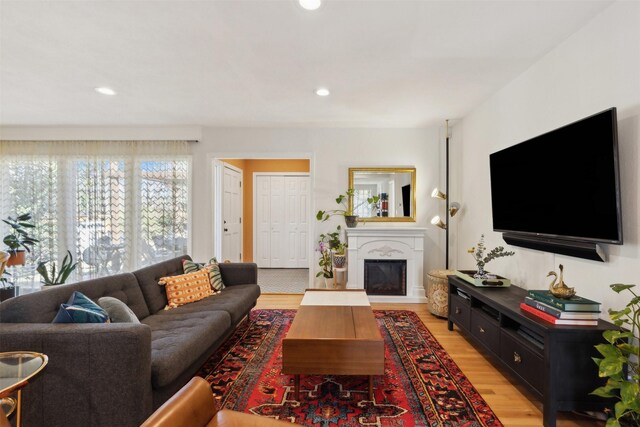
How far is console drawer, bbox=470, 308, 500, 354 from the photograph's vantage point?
7.59 feet

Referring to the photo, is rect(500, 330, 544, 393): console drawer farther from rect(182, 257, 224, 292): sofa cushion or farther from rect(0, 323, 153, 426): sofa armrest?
rect(182, 257, 224, 292): sofa cushion

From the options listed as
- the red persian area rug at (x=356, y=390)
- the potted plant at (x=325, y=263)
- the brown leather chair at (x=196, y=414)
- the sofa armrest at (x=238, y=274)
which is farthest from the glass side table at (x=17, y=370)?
the potted plant at (x=325, y=263)

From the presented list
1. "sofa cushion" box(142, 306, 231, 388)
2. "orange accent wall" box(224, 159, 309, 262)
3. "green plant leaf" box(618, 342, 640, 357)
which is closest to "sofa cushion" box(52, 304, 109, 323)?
"sofa cushion" box(142, 306, 231, 388)

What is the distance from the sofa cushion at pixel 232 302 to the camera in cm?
264

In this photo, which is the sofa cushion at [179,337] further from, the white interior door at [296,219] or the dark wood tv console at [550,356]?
the white interior door at [296,219]

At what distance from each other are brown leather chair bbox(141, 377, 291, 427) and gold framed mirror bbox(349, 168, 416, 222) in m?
3.49

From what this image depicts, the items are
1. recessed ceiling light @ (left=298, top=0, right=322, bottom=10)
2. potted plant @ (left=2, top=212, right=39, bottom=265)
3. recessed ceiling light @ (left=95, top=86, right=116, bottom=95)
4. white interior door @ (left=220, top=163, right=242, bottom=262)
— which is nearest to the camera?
recessed ceiling light @ (left=298, top=0, right=322, bottom=10)

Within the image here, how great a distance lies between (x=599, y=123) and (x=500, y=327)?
1.47m

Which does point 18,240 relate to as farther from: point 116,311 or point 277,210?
point 277,210

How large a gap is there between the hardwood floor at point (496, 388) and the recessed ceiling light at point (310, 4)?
8.86 feet

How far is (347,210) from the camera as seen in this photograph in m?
4.50

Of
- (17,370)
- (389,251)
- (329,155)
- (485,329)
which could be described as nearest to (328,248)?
(389,251)

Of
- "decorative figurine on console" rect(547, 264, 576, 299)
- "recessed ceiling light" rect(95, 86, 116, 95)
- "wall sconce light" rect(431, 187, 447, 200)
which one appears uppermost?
"recessed ceiling light" rect(95, 86, 116, 95)

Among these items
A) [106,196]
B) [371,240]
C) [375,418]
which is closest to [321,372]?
[375,418]
